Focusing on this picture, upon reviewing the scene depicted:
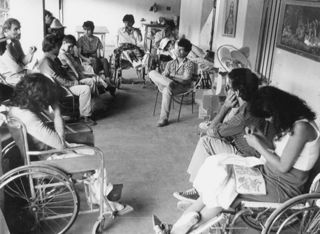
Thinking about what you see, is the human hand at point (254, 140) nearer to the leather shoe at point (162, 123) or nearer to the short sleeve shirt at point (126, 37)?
the leather shoe at point (162, 123)

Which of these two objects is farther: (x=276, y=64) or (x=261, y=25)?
(x=261, y=25)

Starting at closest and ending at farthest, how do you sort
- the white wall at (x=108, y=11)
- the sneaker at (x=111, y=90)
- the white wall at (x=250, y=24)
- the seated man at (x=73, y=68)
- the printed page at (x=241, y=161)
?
the printed page at (x=241, y=161) → the white wall at (x=250, y=24) → the seated man at (x=73, y=68) → the sneaker at (x=111, y=90) → the white wall at (x=108, y=11)

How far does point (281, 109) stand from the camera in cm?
205

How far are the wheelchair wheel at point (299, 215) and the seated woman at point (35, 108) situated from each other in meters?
1.06

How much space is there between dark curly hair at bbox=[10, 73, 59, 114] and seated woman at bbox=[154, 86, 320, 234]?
40.1 inches

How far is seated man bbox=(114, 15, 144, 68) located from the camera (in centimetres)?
622

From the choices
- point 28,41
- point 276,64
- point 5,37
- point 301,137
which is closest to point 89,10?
point 28,41

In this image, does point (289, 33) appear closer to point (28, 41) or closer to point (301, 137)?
point (301, 137)

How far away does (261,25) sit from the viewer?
4.29 m

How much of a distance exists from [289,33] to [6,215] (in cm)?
277

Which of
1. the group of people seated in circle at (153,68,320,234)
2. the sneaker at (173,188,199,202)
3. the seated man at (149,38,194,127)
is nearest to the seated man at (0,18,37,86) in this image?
the seated man at (149,38,194,127)

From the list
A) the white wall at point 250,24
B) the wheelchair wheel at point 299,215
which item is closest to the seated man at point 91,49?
the white wall at point 250,24

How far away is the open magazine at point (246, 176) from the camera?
1.98 m

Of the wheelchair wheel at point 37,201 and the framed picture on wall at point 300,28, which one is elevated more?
the framed picture on wall at point 300,28
